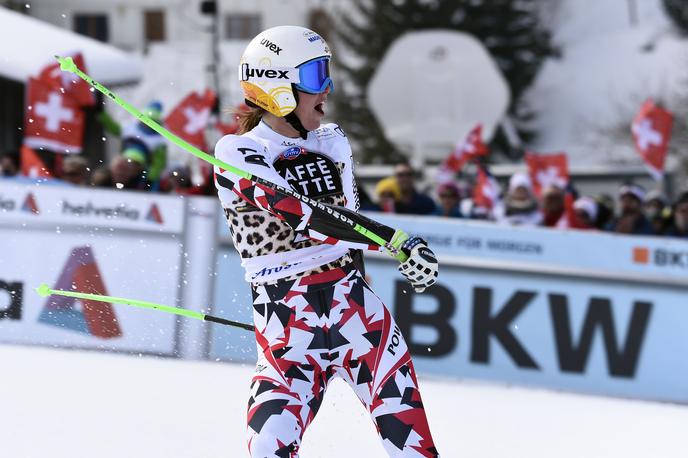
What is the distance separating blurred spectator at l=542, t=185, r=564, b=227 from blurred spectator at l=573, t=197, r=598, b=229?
0.42 ft

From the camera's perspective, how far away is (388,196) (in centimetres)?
1052

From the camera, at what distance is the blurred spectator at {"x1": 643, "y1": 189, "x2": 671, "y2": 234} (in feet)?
33.0

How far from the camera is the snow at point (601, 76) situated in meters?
51.6

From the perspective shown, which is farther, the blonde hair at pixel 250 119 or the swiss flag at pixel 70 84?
the swiss flag at pixel 70 84

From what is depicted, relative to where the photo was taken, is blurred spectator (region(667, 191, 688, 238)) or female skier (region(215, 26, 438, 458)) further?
blurred spectator (region(667, 191, 688, 238))

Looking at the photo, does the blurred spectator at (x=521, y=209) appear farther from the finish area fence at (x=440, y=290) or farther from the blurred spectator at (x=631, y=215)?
the finish area fence at (x=440, y=290)

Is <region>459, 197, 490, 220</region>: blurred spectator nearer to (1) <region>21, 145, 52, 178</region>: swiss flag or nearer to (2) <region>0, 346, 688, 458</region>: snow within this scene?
(2) <region>0, 346, 688, 458</region>: snow

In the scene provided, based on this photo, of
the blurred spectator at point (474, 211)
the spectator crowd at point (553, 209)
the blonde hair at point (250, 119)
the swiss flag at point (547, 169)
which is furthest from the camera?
the swiss flag at point (547, 169)

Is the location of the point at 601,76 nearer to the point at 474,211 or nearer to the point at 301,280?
the point at 474,211

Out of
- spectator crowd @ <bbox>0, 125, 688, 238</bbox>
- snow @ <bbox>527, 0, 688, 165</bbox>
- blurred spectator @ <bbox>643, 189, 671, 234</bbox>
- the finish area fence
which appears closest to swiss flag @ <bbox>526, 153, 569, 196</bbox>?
blurred spectator @ <bbox>643, 189, 671, 234</bbox>

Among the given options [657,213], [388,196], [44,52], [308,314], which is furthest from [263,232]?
[44,52]

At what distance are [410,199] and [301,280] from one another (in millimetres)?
6285

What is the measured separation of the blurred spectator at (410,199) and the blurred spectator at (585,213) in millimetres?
1171

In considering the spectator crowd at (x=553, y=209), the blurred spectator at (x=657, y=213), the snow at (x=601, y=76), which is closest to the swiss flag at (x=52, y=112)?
the spectator crowd at (x=553, y=209)
